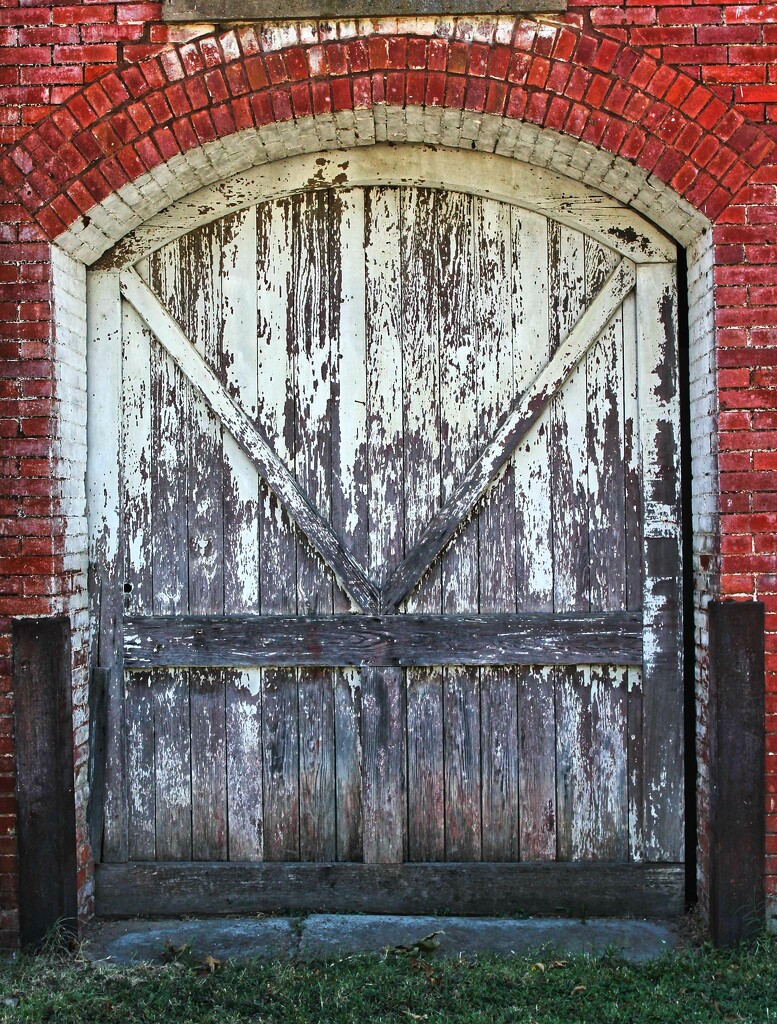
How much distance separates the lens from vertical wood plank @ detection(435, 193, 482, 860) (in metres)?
3.87

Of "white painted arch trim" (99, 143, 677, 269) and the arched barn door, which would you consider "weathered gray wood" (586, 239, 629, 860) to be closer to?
the arched barn door

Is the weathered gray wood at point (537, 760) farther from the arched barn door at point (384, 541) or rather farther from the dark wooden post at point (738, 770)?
the dark wooden post at point (738, 770)

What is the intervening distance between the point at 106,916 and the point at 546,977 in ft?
6.09

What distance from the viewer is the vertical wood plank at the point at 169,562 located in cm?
390

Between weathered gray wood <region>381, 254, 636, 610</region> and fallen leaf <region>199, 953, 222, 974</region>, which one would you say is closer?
fallen leaf <region>199, 953, 222, 974</region>

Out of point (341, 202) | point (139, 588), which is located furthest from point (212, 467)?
point (341, 202)

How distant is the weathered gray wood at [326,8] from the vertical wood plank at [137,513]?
3.87 ft

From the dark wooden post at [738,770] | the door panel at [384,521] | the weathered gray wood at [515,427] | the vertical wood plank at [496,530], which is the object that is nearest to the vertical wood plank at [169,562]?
the door panel at [384,521]

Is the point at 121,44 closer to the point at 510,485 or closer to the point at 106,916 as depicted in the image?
the point at 510,485

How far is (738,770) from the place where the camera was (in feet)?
11.1

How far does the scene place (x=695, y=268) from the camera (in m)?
3.68

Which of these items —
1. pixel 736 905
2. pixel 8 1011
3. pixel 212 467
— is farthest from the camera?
pixel 212 467

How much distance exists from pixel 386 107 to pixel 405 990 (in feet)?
10.5

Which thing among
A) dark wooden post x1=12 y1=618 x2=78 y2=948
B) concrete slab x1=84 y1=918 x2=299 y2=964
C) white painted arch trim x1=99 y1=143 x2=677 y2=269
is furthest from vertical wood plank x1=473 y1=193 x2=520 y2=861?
dark wooden post x1=12 y1=618 x2=78 y2=948
